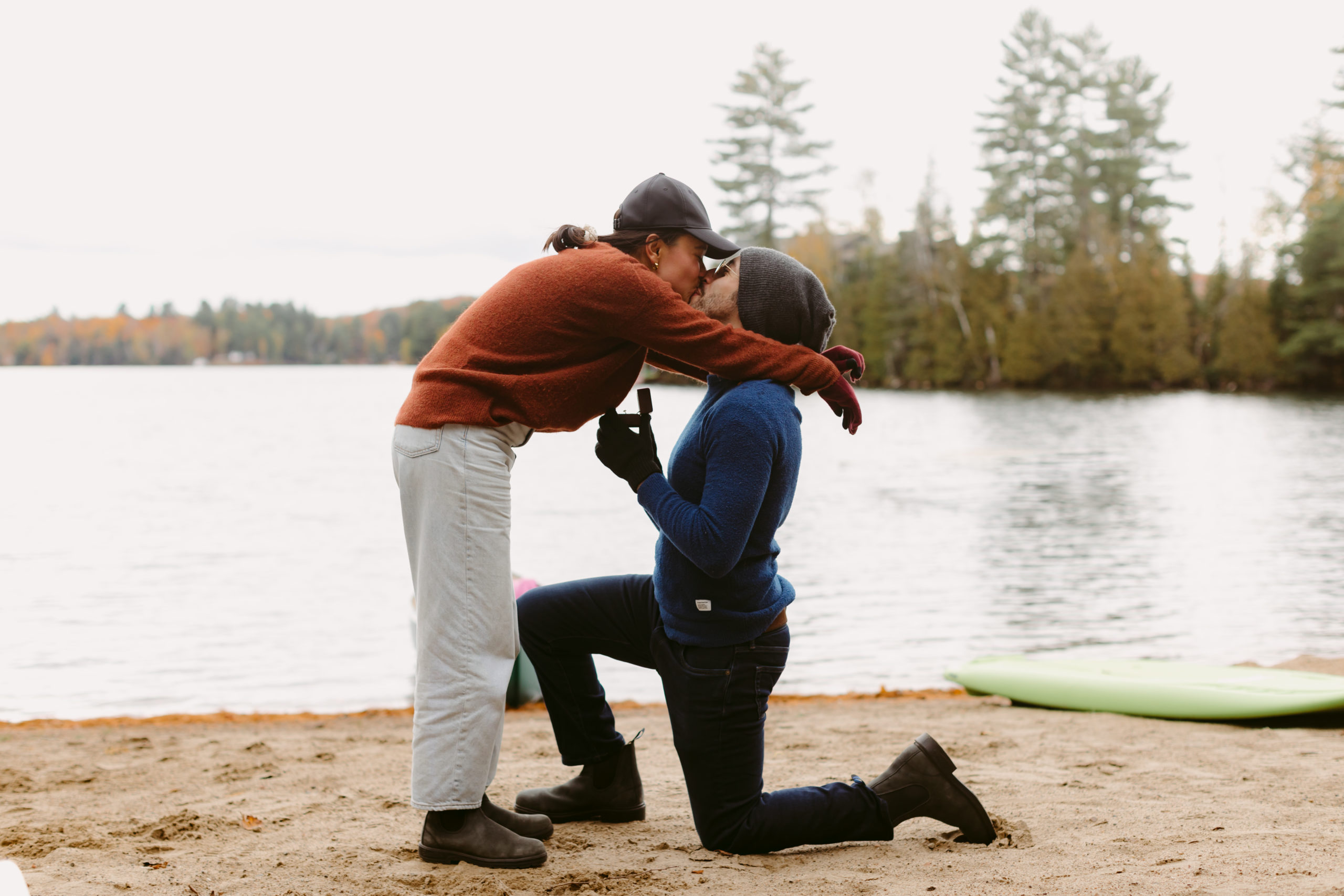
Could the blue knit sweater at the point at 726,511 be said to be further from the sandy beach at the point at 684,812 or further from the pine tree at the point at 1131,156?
the pine tree at the point at 1131,156

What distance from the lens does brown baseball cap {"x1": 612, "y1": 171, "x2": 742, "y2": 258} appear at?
304 centimetres

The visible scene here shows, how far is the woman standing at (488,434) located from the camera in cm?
286

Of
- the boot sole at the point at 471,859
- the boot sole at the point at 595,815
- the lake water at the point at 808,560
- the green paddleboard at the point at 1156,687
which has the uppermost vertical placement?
the boot sole at the point at 471,859

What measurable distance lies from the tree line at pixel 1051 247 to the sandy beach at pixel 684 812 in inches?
2154

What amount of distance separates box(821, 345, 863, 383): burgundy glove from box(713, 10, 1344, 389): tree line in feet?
184

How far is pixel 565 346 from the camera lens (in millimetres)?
Answer: 2932

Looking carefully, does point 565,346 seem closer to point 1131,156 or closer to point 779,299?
point 779,299

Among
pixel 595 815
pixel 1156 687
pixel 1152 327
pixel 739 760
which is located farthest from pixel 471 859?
pixel 1152 327

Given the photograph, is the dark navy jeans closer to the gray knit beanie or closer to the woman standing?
the woman standing

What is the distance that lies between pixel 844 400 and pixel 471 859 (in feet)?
5.33

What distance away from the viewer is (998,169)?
61.4 meters

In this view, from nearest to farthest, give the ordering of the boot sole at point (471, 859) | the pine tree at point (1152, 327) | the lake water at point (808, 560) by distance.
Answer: the boot sole at point (471, 859) → the lake water at point (808, 560) → the pine tree at point (1152, 327)

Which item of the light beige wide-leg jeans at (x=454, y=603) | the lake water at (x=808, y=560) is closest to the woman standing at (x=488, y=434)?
the light beige wide-leg jeans at (x=454, y=603)

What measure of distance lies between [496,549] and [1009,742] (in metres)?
2.81
